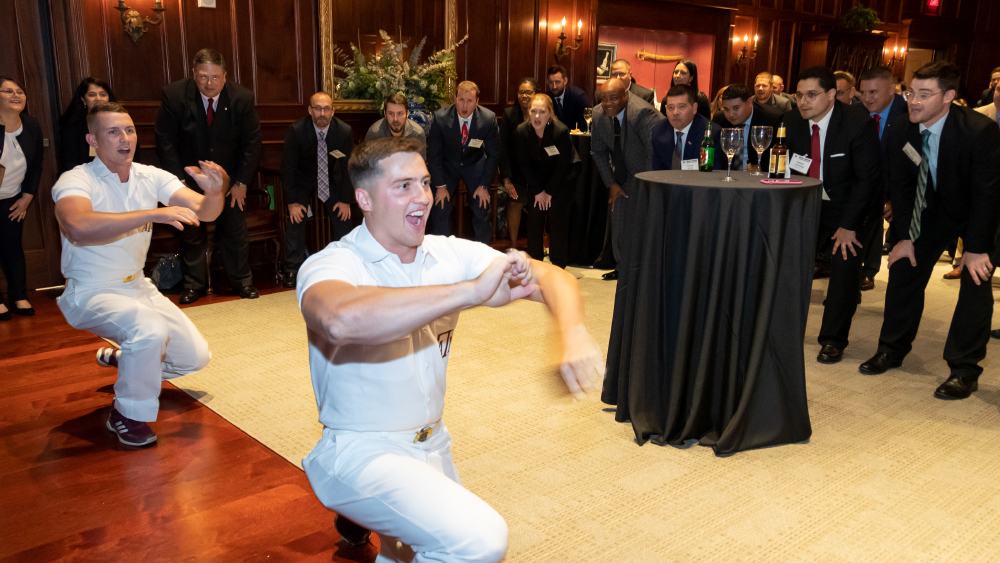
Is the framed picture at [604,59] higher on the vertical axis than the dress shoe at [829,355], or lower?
higher

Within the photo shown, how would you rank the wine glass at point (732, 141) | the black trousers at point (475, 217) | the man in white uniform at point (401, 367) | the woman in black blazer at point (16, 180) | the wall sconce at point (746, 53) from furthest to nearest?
the wall sconce at point (746, 53)
the black trousers at point (475, 217)
the woman in black blazer at point (16, 180)
the wine glass at point (732, 141)
the man in white uniform at point (401, 367)

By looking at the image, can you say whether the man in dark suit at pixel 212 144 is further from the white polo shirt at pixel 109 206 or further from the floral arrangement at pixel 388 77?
the white polo shirt at pixel 109 206

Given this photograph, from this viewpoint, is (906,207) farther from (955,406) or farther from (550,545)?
(550,545)

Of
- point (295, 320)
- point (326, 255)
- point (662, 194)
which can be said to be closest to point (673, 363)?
point (662, 194)

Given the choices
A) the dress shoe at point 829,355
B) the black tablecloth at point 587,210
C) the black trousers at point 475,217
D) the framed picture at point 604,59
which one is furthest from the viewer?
the framed picture at point 604,59

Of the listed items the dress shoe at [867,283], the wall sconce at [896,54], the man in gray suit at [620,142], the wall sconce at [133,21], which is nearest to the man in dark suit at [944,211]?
the man in gray suit at [620,142]

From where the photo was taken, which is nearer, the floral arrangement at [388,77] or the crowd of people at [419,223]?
the crowd of people at [419,223]

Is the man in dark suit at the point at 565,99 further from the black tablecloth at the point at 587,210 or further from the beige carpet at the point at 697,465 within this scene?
the beige carpet at the point at 697,465

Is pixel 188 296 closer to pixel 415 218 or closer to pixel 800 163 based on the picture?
pixel 415 218

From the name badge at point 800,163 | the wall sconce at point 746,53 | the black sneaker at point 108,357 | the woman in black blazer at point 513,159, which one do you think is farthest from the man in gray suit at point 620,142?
the wall sconce at point 746,53

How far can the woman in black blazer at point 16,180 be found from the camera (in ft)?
15.9

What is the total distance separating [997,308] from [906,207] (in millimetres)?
2493

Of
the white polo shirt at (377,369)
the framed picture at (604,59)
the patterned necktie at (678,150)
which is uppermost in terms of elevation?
the framed picture at (604,59)

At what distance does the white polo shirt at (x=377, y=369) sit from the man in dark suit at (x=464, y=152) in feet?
14.9
